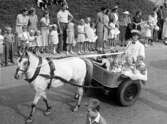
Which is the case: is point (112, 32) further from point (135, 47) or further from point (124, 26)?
point (135, 47)

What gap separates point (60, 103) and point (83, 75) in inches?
48.7

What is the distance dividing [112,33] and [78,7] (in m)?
5.96

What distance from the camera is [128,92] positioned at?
28.2 feet

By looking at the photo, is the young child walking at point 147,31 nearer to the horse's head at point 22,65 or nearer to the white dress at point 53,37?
the white dress at point 53,37

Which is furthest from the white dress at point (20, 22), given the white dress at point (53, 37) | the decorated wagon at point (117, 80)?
the decorated wagon at point (117, 80)

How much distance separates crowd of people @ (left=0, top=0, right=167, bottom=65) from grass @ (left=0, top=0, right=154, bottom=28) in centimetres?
383

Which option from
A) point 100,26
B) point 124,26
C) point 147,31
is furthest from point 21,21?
point 147,31

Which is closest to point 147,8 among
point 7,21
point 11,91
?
point 7,21

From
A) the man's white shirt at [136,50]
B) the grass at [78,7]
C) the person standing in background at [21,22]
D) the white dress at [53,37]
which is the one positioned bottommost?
the man's white shirt at [136,50]

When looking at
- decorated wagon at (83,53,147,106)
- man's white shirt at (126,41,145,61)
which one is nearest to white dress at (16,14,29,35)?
decorated wagon at (83,53,147,106)

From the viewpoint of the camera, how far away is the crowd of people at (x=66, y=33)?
502 inches

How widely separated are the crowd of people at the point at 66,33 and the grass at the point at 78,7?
151 inches

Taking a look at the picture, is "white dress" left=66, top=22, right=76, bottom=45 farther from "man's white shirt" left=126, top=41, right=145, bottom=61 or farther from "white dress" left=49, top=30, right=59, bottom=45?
"man's white shirt" left=126, top=41, right=145, bottom=61

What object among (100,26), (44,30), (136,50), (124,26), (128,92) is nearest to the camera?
(136,50)
